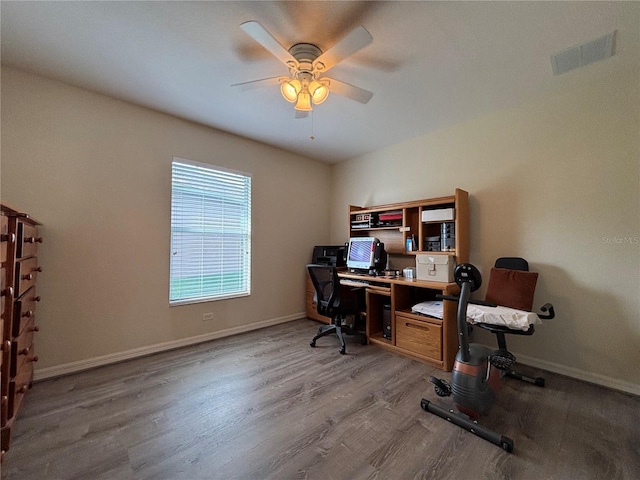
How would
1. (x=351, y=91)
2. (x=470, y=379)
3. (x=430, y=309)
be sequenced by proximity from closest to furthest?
(x=470, y=379) < (x=351, y=91) < (x=430, y=309)

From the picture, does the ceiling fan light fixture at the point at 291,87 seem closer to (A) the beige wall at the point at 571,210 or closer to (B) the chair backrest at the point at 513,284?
(A) the beige wall at the point at 571,210

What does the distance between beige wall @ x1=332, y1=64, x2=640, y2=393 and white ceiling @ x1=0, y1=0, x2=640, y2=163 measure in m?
0.24

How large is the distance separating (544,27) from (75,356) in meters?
4.48

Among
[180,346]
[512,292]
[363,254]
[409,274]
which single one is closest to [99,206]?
[180,346]

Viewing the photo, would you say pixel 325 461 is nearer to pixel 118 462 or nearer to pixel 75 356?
pixel 118 462

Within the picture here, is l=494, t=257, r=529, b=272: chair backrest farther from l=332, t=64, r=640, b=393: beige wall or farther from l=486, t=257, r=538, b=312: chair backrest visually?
l=332, t=64, r=640, b=393: beige wall

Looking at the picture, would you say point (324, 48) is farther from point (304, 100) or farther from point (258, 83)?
point (258, 83)

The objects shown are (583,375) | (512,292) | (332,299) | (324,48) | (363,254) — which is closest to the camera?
(324,48)

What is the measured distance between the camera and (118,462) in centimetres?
140

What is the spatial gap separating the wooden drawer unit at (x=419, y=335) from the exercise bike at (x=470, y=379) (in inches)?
27.3

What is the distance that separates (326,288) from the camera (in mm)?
3049

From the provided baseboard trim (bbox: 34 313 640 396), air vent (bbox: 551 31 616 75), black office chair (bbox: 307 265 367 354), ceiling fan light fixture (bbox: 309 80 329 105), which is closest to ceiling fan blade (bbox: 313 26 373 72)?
ceiling fan light fixture (bbox: 309 80 329 105)

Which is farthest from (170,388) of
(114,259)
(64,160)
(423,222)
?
(423,222)

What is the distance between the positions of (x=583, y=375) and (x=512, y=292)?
891 millimetres
